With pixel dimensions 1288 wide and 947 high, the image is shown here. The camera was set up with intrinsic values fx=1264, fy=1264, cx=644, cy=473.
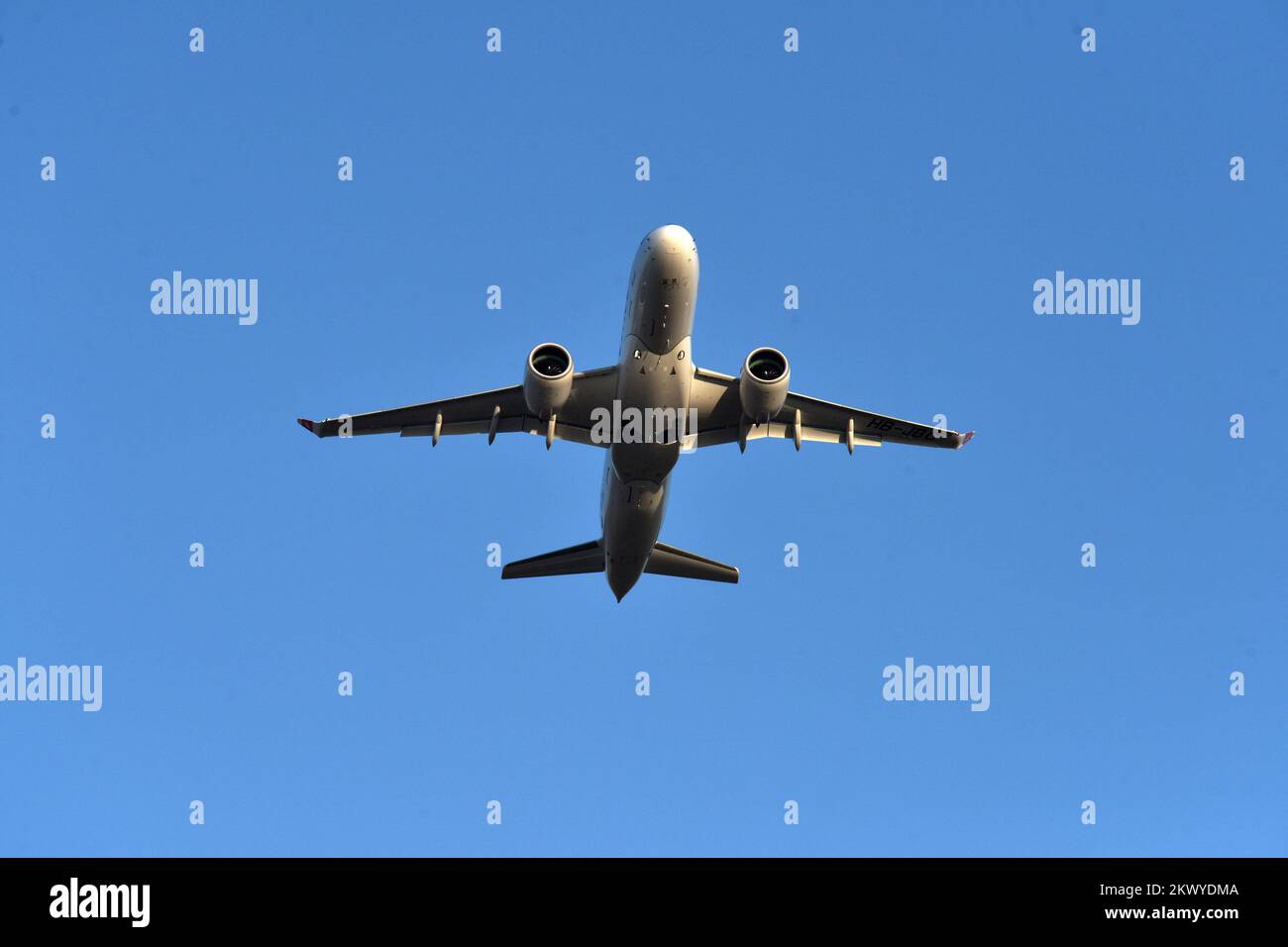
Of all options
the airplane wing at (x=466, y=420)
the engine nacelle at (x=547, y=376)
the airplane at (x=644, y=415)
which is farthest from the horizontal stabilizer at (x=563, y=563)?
the engine nacelle at (x=547, y=376)

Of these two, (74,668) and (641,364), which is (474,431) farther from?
(74,668)

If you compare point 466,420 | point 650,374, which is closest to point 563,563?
point 466,420

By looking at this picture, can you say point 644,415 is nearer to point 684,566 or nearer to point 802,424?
point 802,424
